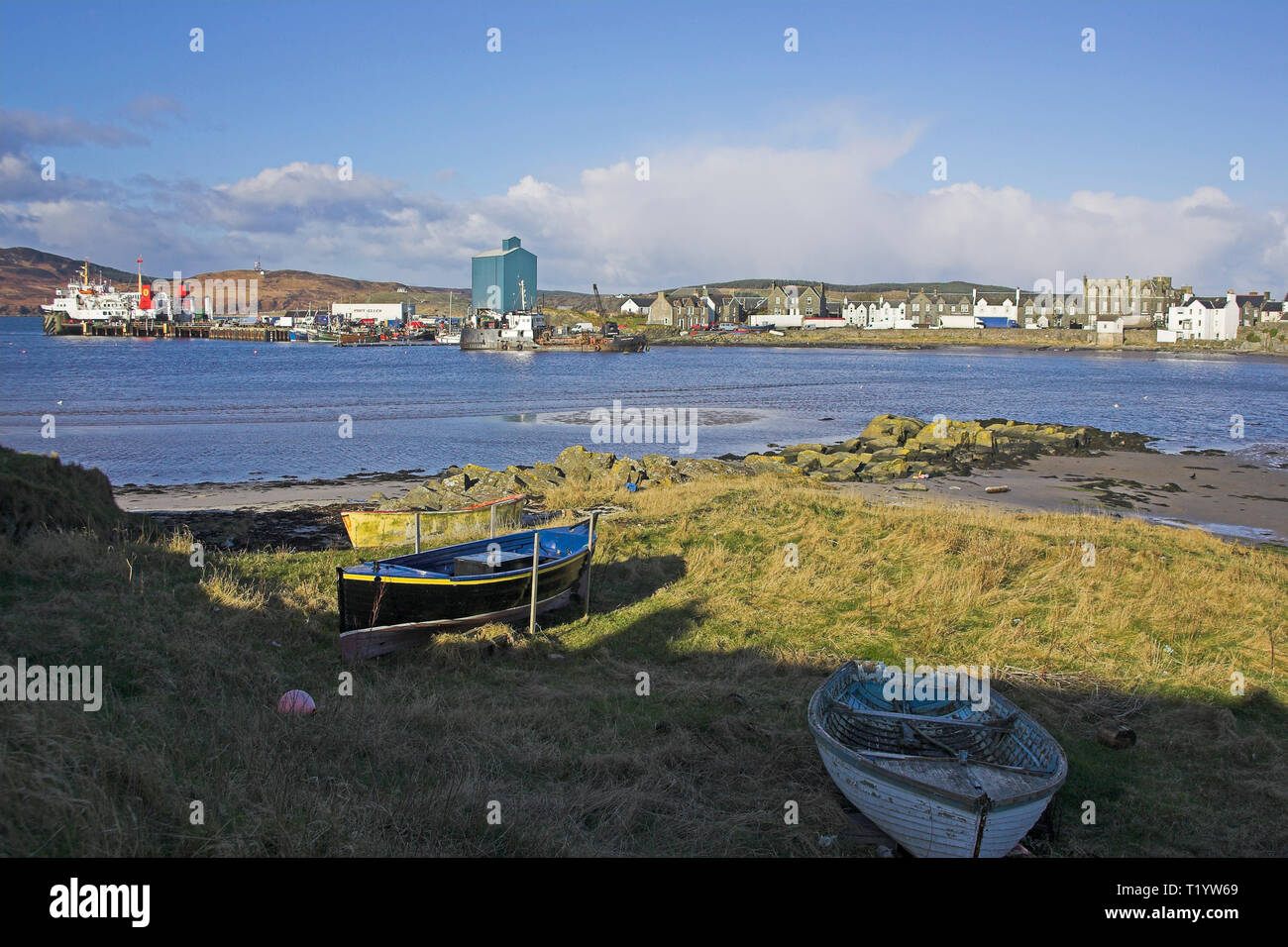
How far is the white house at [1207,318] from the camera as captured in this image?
421 ft

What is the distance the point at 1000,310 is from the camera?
6339 inches

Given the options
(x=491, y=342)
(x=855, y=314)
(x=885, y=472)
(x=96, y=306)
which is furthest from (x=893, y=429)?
(x=96, y=306)

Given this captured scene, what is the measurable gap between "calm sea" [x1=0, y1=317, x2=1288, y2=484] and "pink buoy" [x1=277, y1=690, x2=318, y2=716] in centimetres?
2166

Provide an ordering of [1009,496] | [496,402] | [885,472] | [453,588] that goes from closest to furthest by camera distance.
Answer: [453,588] < [1009,496] < [885,472] < [496,402]

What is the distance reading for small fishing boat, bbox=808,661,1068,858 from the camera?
243 inches

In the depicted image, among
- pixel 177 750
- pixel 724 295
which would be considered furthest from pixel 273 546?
pixel 724 295

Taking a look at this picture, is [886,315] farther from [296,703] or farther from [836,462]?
[296,703]

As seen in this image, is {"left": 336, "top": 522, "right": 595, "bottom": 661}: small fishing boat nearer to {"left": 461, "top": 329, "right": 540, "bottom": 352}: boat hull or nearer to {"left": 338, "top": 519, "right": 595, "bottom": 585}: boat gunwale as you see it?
{"left": 338, "top": 519, "right": 595, "bottom": 585}: boat gunwale

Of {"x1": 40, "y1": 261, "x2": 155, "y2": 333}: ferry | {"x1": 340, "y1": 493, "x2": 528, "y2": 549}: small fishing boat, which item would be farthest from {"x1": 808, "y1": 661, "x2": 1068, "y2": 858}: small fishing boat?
{"x1": 40, "y1": 261, "x2": 155, "y2": 333}: ferry

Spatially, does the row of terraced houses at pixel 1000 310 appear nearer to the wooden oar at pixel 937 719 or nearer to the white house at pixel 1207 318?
the white house at pixel 1207 318

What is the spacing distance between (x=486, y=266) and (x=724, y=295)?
51956 millimetres

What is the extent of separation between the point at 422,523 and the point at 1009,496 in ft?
58.0

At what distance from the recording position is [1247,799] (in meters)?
7.54
